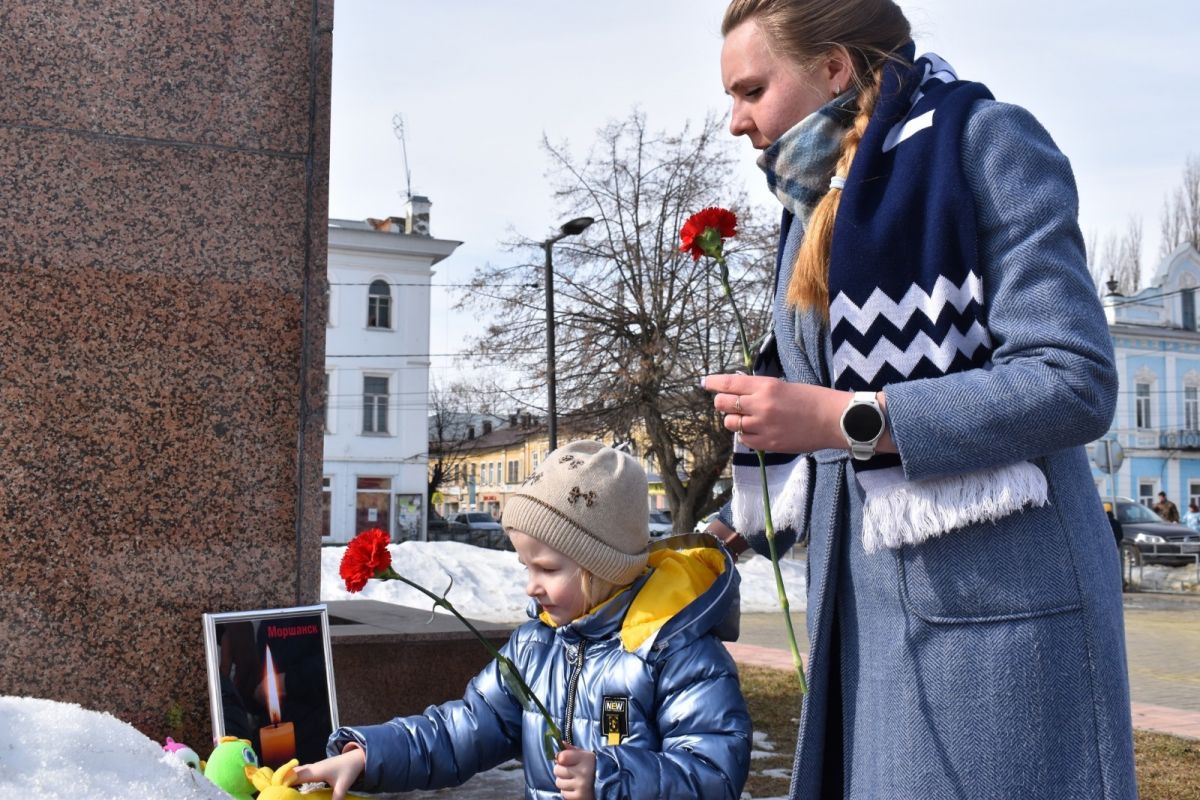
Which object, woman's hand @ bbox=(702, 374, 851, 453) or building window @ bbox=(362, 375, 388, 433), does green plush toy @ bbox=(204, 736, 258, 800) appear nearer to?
woman's hand @ bbox=(702, 374, 851, 453)

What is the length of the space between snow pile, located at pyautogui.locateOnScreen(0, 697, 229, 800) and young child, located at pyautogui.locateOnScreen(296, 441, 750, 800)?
65 centimetres

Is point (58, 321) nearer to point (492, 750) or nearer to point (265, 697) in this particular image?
point (265, 697)

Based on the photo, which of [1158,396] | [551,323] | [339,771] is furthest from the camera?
[1158,396]

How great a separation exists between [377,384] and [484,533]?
5.96 m

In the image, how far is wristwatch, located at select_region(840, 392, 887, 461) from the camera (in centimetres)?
143

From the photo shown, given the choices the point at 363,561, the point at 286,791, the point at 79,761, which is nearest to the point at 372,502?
the point at 286,791

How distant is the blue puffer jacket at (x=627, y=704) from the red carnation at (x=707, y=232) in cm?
71

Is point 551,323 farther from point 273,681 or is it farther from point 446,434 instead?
point 446,434

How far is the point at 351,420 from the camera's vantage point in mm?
38031

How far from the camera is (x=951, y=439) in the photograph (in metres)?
1.40


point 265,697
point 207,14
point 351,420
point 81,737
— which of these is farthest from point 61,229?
point 351,420

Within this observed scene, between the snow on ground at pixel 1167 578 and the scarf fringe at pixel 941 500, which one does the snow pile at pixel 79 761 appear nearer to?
the scarf fringe at pixel 941 500

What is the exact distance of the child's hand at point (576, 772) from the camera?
1.88 meters

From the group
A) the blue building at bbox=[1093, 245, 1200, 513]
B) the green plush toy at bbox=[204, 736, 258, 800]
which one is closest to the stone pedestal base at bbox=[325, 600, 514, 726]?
the green plush toy at bbox=[204, 736, 258, 800]
